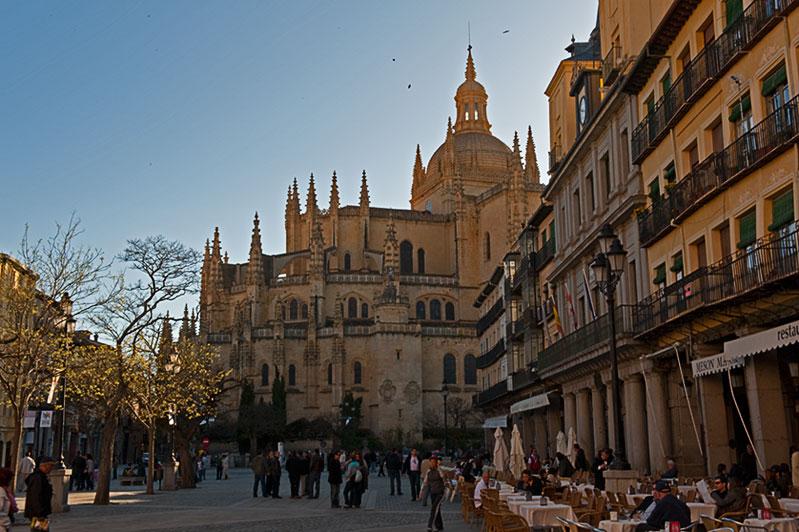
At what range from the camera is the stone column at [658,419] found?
71.9 feet

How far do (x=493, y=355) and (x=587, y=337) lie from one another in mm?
22866

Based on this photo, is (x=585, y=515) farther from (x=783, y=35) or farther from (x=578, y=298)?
(x=578, y=298)

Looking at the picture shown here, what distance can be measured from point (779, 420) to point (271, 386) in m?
63.1

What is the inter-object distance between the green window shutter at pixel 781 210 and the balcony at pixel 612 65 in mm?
10539

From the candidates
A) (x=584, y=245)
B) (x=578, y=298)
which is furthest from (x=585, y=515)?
(x=578, y=298)

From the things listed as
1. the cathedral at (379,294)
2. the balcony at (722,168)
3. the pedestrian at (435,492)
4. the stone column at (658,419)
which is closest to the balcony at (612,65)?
the balcony at (722,168)

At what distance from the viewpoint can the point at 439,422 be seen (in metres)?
76.6

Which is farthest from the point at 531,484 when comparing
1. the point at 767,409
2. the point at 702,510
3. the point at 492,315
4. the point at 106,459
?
the point at 492,315

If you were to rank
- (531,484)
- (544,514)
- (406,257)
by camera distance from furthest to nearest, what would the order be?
(406,257)
(531,484)
(544,514)

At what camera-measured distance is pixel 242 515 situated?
21812 mm

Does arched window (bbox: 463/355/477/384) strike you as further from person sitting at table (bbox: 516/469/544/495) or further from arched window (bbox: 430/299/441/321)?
person sitting at table (bbox: 516/469/544/495)

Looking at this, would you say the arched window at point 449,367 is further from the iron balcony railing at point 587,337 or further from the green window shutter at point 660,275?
the green window shutter at point 660,275

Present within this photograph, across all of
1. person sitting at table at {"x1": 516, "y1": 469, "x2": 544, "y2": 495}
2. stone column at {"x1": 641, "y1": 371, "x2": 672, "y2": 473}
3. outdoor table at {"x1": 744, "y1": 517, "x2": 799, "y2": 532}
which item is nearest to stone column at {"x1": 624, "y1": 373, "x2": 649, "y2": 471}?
stone column at {"x1": 641, "y1": 371, "x2": 672, "y2": 473}

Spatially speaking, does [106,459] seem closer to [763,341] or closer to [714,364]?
[714,364]
